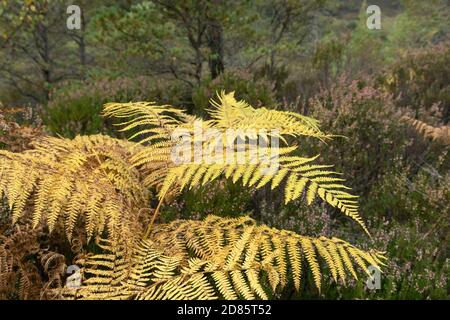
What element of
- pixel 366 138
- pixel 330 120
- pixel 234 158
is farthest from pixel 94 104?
pixel 234 158

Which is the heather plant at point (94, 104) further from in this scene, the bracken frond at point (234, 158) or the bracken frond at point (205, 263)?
the bracken frond at point (205, 263)

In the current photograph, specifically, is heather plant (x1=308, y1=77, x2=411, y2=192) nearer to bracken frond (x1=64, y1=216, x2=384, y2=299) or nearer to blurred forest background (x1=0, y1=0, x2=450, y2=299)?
blurred forest background (x1=0, y1=0, x2=450, y2=299)

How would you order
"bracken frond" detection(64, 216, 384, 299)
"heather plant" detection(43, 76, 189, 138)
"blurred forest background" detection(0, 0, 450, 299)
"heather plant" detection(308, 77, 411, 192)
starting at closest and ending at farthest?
1. "bracken frond" detection(64, 216, 384, 299)
2. "blurred forest background" detection(0, 0, 450, 299)
3. "heather plant" detection(308, 77, 411, 192)
4. "heather plant" detection(43, 76, 189, 138)

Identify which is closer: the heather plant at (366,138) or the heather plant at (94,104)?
the heather plant at (366,138)

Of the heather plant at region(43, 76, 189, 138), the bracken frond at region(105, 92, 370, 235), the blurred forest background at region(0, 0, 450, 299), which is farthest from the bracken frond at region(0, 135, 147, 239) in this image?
the heather plant at region(43, 76, 189, 138)

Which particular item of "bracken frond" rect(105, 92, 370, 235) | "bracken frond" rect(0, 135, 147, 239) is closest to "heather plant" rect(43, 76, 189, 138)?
"bracken frond" rect(0, 135, 147, 239)

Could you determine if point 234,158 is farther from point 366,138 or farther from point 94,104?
point 94,104

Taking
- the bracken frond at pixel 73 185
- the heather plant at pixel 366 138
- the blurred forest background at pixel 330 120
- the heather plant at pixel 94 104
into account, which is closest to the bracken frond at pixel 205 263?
the bracken frond at pixel 73 185

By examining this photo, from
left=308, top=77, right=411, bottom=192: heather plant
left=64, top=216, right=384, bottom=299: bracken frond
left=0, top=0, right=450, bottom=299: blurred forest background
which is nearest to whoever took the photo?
left=64, top=216, right=384, bottom=299: bracken frond

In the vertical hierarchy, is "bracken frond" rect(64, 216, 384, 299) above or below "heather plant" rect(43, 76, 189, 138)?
below

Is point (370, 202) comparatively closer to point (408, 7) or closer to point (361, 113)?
point (361, 113)

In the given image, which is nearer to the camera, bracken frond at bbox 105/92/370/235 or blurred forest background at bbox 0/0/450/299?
bracken frond at bbox 105/92/370/235

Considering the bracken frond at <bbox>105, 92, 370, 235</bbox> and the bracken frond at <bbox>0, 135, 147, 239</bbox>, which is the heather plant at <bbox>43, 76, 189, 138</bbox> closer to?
the bracken frond at <bbox>0, 135, 147, 239</bbox>
